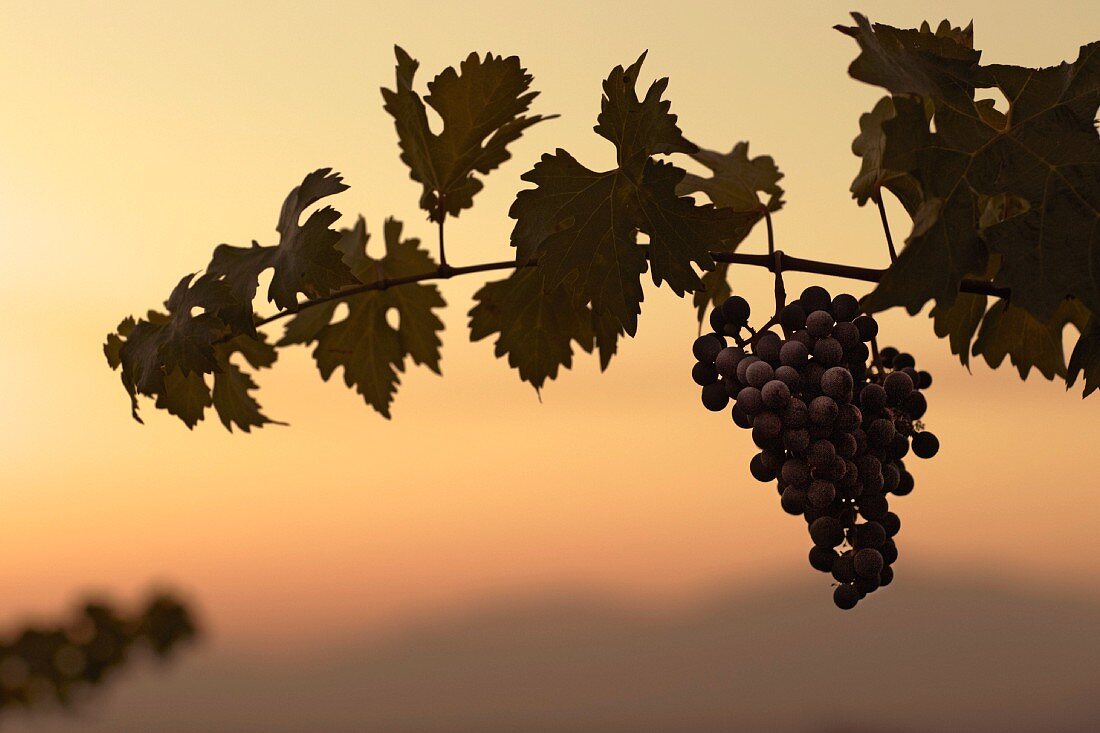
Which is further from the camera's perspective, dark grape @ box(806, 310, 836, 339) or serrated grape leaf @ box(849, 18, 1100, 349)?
dark grape @ box(806, 310, 836, 339)

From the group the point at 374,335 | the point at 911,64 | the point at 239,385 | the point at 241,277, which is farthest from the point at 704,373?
the point at 239,385

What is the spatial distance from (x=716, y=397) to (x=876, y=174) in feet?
1.88

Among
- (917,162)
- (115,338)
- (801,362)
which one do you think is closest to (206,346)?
(115,338)

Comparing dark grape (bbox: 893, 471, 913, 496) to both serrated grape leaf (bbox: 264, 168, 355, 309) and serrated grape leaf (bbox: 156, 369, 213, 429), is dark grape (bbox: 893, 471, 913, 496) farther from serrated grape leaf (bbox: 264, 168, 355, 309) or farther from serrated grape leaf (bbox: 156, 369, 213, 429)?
serrated grape leaf (bbox: 156, 369, 213, 429)

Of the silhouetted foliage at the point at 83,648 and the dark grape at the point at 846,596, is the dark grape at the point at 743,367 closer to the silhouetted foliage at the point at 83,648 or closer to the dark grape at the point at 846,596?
the dark grape at the point at 846,596

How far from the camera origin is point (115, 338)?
271 centimetres

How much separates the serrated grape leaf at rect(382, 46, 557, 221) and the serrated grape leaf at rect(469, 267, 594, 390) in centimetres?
29

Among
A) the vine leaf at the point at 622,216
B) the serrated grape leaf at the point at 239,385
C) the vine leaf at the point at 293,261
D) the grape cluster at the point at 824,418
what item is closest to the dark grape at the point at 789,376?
the grape cluster at the point at 824,418

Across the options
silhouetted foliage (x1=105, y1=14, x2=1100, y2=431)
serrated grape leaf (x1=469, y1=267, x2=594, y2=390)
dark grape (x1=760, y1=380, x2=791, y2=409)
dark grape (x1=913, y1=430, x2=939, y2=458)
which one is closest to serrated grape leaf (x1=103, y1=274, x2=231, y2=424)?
silhouetted foliage (x1=105, y1=14, x2=1100, y2=431)

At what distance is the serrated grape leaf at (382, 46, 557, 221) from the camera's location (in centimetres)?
233

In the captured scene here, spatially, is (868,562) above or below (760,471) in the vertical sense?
below

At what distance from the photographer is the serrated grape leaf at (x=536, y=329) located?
250 cm

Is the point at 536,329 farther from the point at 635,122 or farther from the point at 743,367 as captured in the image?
the point at 743,367

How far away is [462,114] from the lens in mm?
2355
